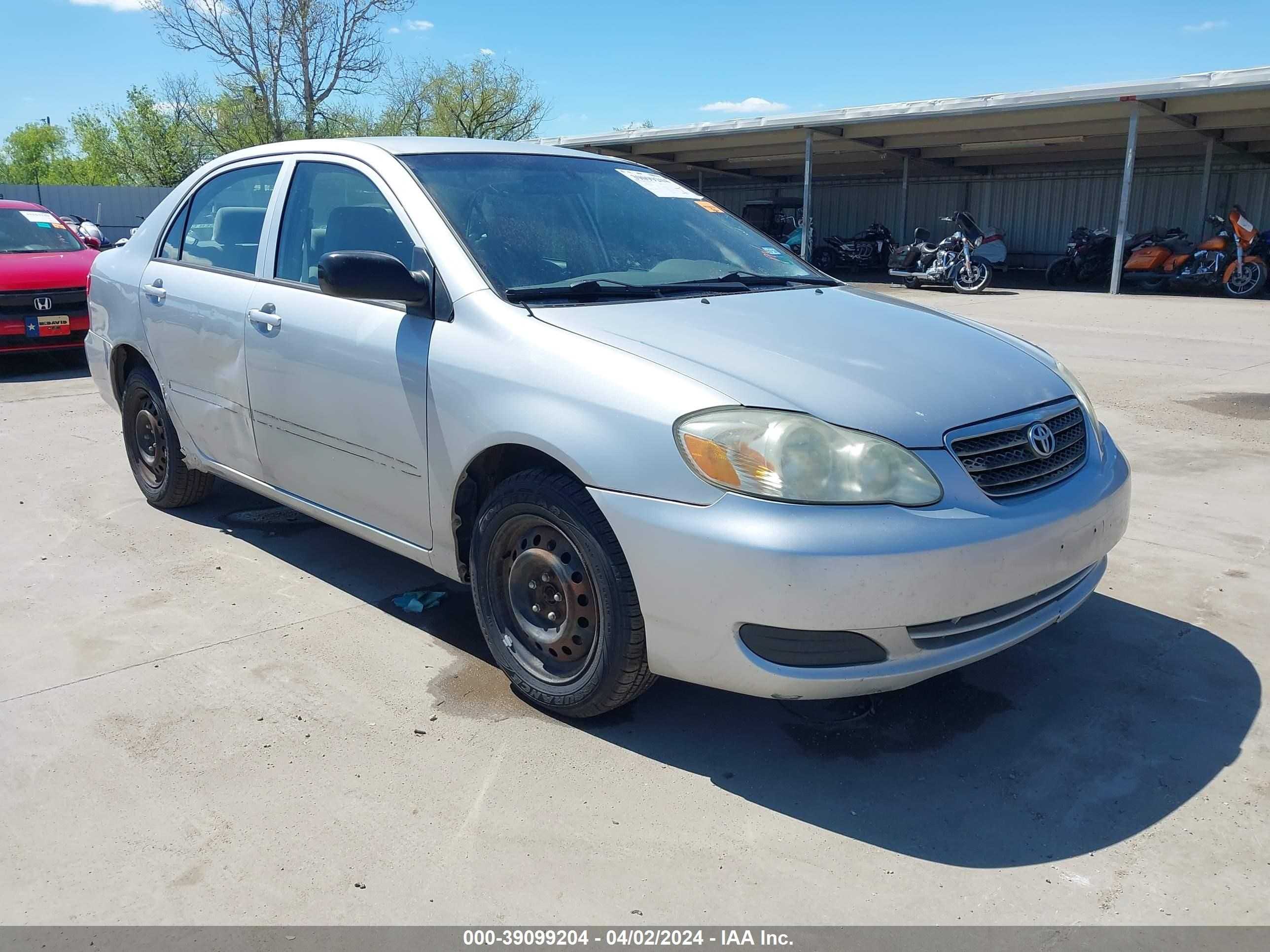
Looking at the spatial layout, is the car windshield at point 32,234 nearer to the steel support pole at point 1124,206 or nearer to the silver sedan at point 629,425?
the silver sedan at point 629,425

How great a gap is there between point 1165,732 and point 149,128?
52475mm

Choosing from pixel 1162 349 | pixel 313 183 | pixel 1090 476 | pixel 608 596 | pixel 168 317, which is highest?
pixel 313 183

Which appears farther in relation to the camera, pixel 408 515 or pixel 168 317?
pixel 168 317

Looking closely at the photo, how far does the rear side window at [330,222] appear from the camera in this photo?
359cm

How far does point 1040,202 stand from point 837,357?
1066 inches

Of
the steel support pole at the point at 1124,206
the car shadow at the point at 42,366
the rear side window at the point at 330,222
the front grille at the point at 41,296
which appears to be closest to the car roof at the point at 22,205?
the car shadow at the point at 42,366

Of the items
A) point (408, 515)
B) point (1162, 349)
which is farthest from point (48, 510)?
point (1162, 349)

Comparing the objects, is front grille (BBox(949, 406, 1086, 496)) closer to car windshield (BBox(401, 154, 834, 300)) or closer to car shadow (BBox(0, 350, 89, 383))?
car windshield (BBox(401, 154, 834, 300))

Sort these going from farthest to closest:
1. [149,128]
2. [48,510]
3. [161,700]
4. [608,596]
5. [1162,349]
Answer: [149,128]
[1162,349]
[48,510]
[161,700]
[608,596]

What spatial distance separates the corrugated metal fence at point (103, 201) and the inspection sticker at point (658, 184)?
3281 cm

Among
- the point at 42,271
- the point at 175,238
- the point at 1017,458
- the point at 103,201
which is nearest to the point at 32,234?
the point at 42,271

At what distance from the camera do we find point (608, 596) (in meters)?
2.77

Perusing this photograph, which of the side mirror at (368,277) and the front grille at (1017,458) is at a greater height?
the side mirror at (368,277)

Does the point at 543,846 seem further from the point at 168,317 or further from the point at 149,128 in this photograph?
the point at 149,128
